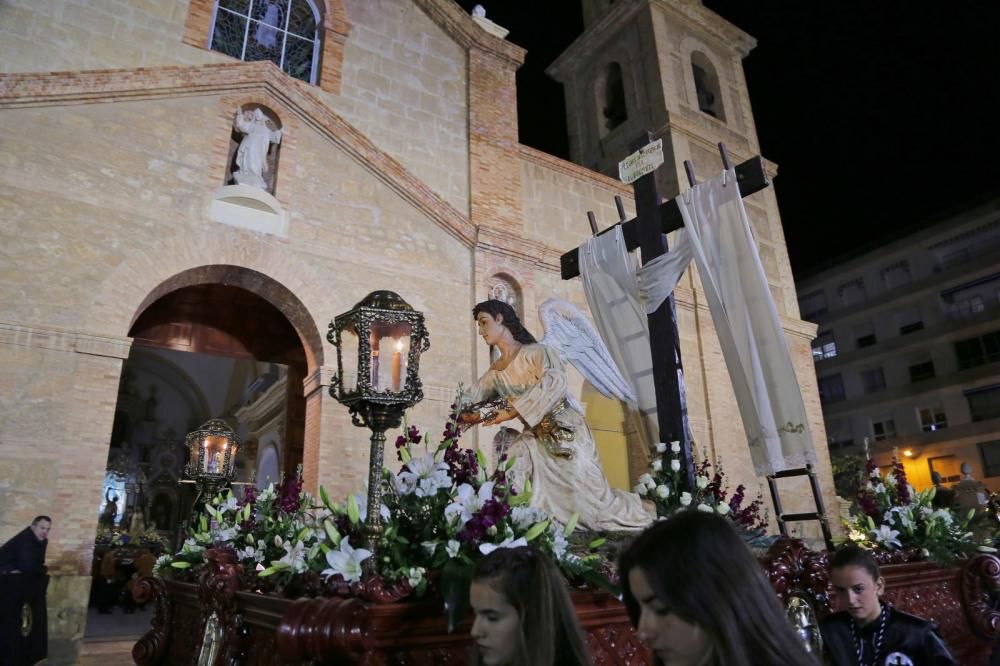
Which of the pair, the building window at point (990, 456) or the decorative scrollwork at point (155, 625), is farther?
the building window at point (990, 456)

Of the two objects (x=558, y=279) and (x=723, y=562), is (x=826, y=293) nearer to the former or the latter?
(x=558, y=279)

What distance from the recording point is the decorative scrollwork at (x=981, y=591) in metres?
4.34

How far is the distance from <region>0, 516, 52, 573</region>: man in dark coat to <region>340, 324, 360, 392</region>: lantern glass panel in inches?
181

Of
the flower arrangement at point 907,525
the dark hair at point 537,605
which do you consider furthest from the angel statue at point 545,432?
the dark hair at point 537,605

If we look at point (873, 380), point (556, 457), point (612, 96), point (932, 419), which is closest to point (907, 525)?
point (556, 457)

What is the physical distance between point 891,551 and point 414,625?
3.83m

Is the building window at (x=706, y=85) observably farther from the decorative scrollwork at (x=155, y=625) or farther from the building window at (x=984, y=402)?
the building window at (x=984, y=402)

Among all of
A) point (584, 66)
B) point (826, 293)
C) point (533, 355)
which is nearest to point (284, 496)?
point (533, 355)

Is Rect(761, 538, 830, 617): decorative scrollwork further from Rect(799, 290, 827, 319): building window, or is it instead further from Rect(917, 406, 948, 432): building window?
Rect(799, 290, 827, 319): building window

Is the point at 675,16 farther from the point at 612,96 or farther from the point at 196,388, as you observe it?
the point at 196,388

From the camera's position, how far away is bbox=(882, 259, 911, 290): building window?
28094mm

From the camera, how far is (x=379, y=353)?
3.37 m

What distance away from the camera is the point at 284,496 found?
4973 millimetres

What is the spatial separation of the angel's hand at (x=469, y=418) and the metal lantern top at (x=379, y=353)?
2.60 feet
